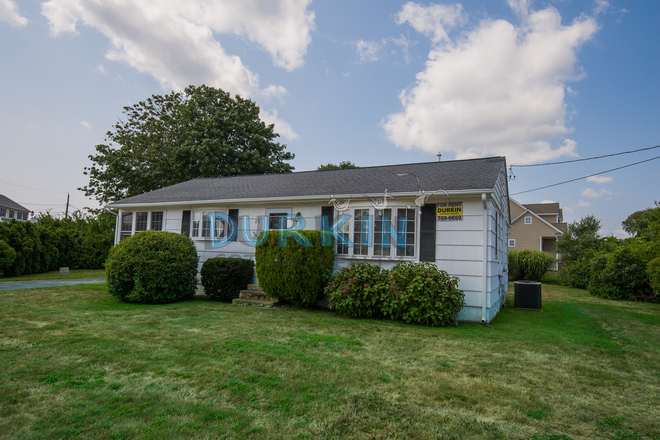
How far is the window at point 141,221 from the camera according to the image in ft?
39.3

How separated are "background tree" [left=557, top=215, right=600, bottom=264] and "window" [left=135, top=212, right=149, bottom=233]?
20.1m

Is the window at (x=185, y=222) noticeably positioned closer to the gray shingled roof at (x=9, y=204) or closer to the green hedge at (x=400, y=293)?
the green hedge at (x=400, y=293)

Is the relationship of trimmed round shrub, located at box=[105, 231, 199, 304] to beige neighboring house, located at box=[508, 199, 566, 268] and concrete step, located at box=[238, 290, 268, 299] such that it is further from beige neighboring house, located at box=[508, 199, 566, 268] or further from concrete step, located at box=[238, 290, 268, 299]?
beige neighboring house, located at box=[508, 199, 566, 268]

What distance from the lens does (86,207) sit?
25.2m

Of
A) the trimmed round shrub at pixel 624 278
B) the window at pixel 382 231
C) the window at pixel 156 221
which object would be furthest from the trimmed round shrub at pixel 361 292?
the trimmed round shrub at pixel 624 278

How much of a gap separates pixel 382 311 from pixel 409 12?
9.29m

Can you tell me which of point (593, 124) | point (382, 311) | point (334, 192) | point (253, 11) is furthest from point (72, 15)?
point (593, 124)

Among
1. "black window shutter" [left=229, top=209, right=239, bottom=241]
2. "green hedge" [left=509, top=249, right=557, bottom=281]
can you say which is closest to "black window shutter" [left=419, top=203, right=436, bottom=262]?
"black window shutter" [left=229, top=209, right=239, bottom=241]

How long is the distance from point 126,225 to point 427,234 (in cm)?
1080

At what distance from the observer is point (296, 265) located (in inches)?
325

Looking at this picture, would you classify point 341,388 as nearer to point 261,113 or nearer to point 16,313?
point 16,313

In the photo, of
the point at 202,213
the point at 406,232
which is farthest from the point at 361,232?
the point at 202,213

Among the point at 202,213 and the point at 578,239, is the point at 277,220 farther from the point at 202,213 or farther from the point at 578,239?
the point at 578,239

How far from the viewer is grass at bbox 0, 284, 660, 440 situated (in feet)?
8.93
